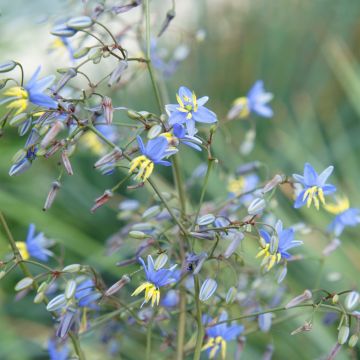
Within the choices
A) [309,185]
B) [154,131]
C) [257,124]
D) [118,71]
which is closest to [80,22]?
[118,71]

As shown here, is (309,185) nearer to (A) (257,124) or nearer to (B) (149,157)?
(B) (149,157)

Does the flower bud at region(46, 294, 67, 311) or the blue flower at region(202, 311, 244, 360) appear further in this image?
the blue flower at region(202, 311, 244, 360)

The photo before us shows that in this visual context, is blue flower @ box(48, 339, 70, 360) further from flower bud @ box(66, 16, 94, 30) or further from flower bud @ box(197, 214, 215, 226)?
flower bud @ box(66, 16, 94, 30)

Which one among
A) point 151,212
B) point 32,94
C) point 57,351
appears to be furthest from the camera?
point 57,351

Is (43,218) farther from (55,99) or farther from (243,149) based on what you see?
(55,99)

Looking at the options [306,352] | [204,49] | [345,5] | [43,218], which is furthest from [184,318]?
[345,5]

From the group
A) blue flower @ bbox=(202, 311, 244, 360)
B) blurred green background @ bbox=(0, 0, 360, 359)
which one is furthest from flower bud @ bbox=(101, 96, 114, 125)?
blurred green background @ bbox=(0, 0, 360, 359)
